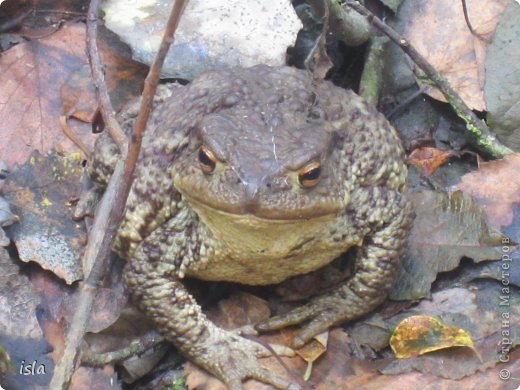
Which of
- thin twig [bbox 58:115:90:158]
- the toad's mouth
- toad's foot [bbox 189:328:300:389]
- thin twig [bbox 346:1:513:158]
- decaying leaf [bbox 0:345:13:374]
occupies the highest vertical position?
the toad's mouth

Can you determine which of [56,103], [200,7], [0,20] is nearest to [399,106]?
[200,7]

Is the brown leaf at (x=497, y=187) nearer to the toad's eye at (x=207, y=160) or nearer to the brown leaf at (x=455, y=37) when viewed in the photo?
the brown leaf at (x=455, y=37)

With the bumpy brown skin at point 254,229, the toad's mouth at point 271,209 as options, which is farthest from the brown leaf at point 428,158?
the toad's mouth at point 271,209

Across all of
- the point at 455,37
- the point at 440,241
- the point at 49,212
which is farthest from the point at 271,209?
the point at 455,37

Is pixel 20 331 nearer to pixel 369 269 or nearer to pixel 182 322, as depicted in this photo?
pixel 182 322

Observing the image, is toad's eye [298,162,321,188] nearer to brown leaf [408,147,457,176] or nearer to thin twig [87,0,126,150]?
thin twig [87,0,126,150]

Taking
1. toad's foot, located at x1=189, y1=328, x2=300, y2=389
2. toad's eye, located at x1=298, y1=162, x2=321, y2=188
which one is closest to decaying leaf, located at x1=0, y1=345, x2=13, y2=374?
toad's foot, located at x1=189, y1=328, x2=300, y2=389
